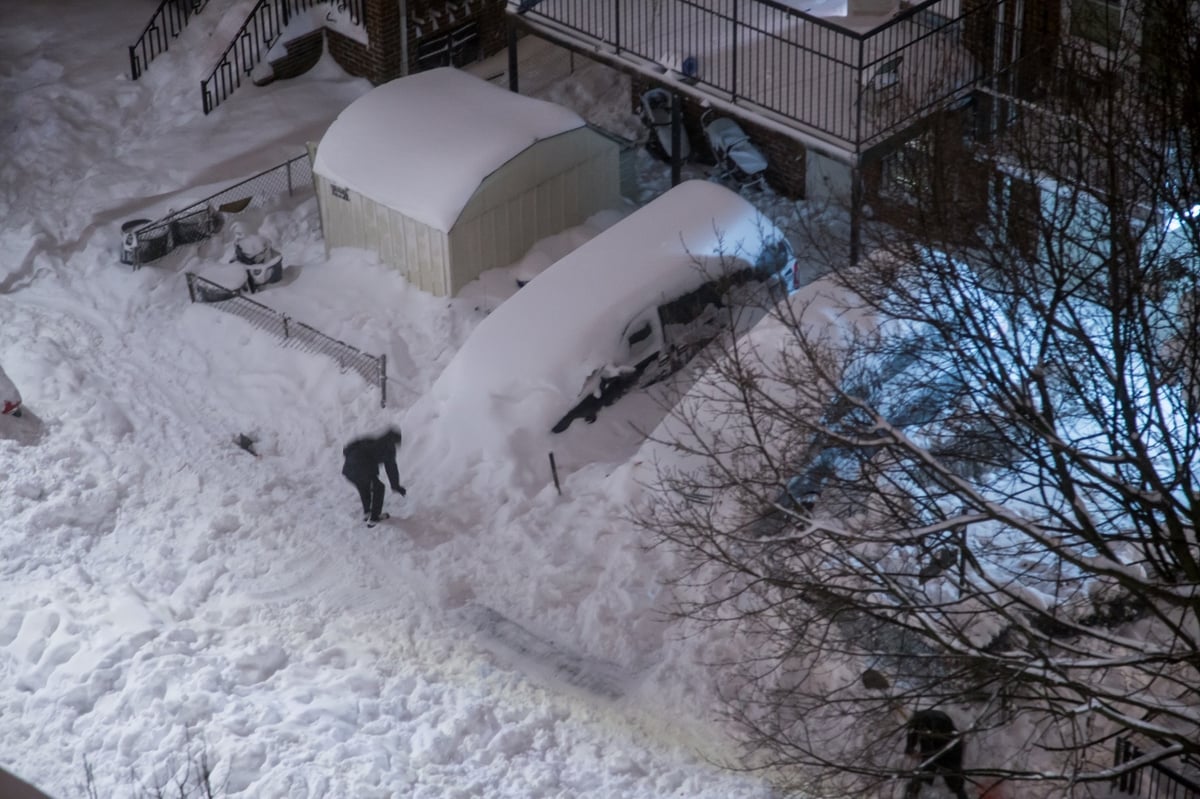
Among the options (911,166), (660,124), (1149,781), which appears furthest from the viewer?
(660,124)

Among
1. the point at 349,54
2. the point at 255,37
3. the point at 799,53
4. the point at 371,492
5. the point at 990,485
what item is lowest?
the point at 371,492

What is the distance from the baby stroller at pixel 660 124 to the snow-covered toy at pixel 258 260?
17.7ft

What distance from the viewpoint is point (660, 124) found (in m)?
25.2

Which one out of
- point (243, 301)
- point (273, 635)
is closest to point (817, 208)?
point (243, 301)

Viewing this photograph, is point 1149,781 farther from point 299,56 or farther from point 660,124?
point 299,56

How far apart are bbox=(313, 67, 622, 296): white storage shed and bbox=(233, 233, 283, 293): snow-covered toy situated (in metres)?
0.77

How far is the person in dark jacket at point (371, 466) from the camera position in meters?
19.0

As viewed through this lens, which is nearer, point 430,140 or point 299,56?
point 430,140

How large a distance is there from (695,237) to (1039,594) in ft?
19.8

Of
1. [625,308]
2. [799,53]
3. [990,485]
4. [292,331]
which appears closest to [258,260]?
[292,331]

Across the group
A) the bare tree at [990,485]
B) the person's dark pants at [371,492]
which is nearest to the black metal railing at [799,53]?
the bare tree at [990,485]

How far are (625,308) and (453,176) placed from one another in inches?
120

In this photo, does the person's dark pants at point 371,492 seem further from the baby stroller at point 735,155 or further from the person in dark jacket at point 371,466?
the baby stroller at point 735,155

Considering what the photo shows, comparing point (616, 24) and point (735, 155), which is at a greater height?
point (616, 24)
